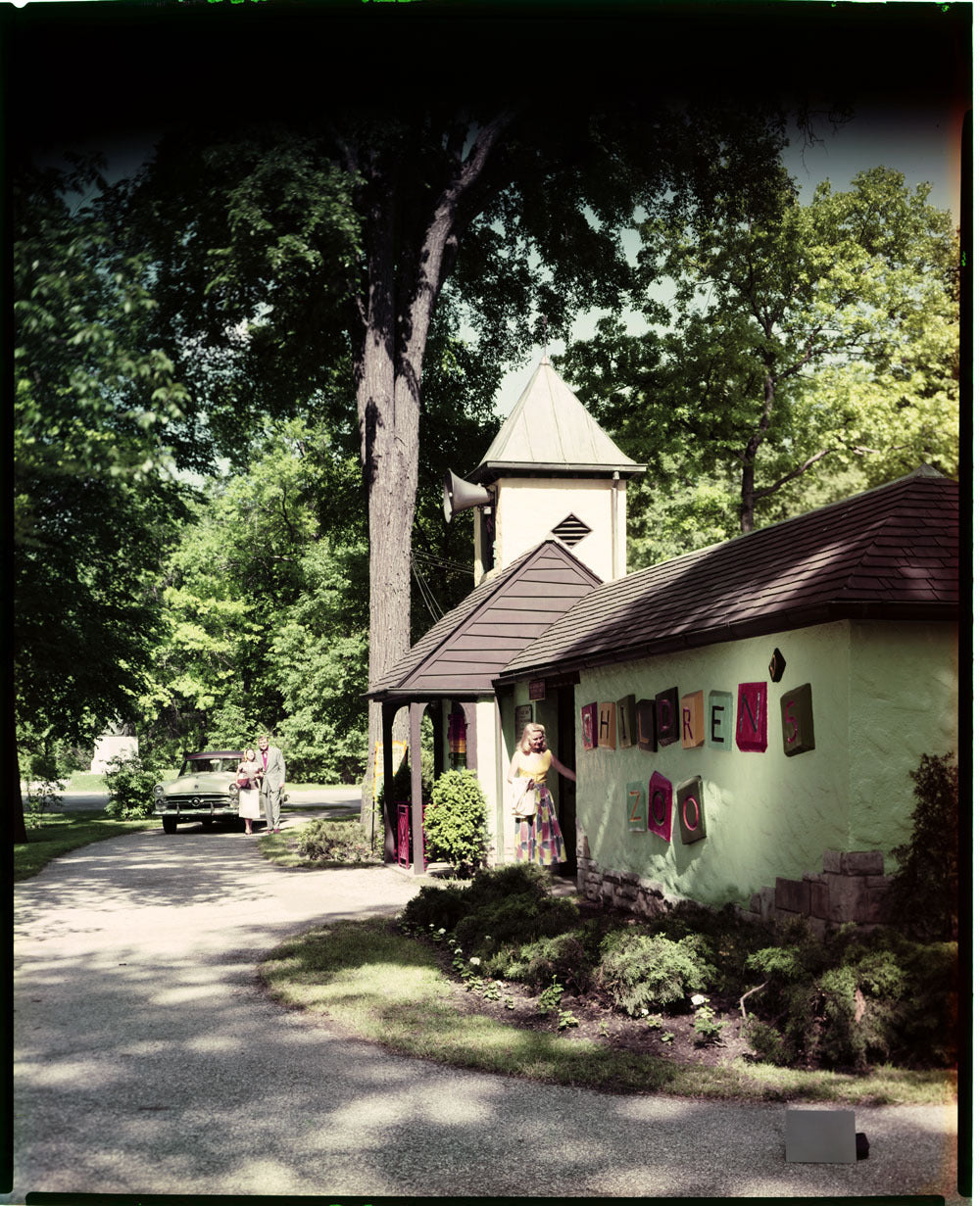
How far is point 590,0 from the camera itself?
5.61 metres

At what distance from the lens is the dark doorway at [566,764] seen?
52.3ft

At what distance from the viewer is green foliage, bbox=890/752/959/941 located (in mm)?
7207

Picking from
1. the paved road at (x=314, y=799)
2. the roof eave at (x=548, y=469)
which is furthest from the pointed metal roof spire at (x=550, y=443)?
the paved road at (x=314, y=799)

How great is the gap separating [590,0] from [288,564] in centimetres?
3393

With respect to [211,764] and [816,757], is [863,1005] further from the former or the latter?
[211,764]

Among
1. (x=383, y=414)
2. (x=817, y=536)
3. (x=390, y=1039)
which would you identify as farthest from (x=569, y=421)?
(x=390, y=1039)

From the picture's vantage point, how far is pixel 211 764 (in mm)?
26906

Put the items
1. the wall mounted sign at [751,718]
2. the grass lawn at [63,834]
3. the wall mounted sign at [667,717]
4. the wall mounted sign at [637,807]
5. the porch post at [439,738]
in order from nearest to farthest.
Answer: the wall mounted sign at [751,718], the wall mounted sign at [667,717], the wall mounted sign at [637,807], the grass lawn at [63,834], the porch post at [439,738]

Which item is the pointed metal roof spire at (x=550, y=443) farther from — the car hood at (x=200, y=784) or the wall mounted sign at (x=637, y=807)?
the wall mounted sign at (x=637, y=807)

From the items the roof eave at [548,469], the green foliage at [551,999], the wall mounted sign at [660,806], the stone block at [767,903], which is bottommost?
the green foliage at [551,999]

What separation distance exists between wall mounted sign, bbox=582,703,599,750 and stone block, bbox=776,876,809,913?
471cm

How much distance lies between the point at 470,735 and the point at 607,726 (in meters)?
4.81

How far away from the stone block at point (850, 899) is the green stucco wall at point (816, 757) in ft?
0.73

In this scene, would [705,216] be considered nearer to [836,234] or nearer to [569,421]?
[836,234]
